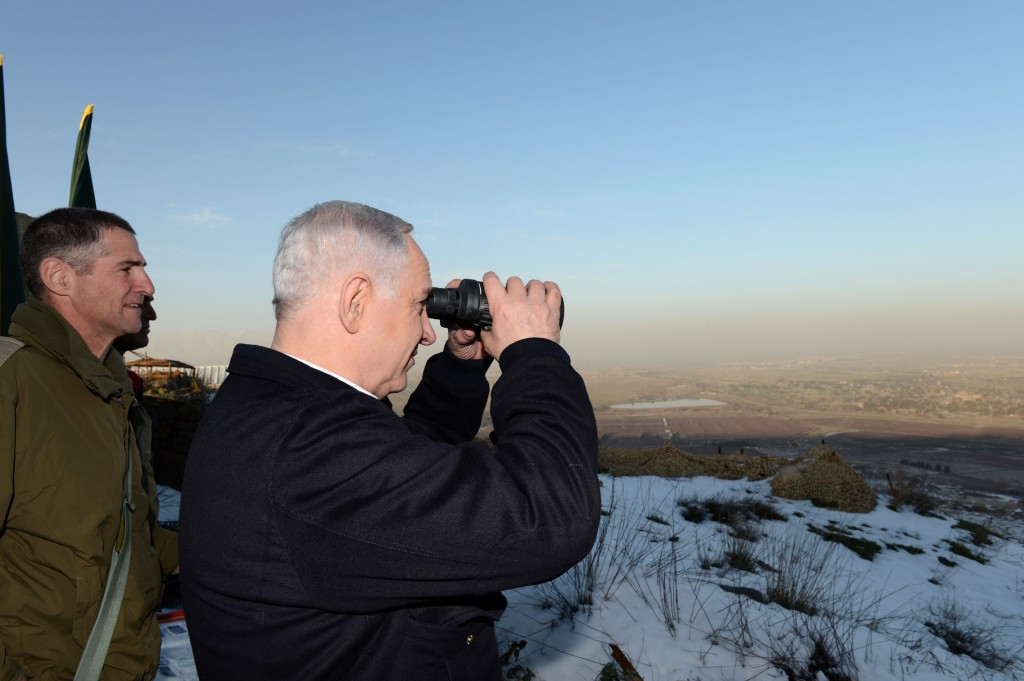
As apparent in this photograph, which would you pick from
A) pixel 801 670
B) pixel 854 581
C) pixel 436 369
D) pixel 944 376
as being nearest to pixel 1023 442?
pixel 854 581

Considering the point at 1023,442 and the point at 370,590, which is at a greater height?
the point at 370,590

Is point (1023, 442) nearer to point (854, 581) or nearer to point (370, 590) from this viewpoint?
point (854, 581)

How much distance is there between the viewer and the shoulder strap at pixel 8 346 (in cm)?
188

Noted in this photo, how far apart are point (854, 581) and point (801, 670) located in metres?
2.25

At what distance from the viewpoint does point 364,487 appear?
37.0 inches

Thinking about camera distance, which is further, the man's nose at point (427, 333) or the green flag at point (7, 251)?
the green flag at point (7, 251)

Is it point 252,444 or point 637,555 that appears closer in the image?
point 252,444

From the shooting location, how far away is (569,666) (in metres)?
3.29

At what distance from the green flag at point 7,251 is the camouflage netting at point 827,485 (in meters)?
8.28

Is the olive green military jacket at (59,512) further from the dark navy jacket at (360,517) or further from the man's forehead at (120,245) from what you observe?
the dark navy jacket at (360,517)

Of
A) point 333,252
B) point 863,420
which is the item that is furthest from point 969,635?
point 863,420

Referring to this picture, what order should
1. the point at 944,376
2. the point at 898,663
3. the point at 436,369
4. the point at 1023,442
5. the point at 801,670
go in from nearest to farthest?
1. the point at 436,369
2. the point at 801,670
3. the point at 898,663
4. the point at 1023,442
5. the point at 944,376

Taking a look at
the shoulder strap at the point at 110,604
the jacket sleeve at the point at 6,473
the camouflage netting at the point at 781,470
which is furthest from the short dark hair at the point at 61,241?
the camouflage netting at the point at 781,470

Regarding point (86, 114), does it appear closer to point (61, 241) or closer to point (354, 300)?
point (61, 241)
